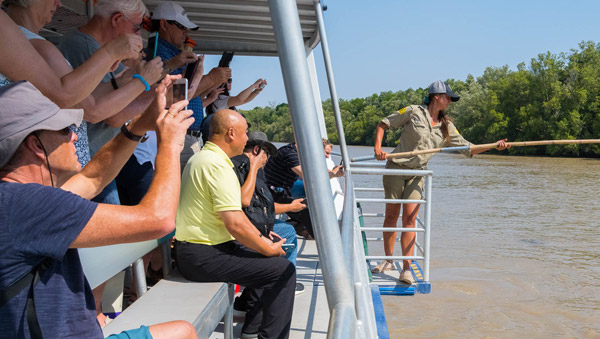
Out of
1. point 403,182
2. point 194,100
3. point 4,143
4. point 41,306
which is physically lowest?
point 403,182

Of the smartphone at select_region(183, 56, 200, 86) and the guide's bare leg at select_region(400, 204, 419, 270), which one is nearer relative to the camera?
the smartphone at select_region(183, 56, 200, 86)

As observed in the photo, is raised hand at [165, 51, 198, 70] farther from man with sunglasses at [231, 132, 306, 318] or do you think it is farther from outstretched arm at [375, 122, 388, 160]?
outstretched arm at [375, 122, 388, 160]

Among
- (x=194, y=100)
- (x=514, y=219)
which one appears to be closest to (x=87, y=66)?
(x=194, y=100)

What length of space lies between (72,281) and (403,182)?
4311mm

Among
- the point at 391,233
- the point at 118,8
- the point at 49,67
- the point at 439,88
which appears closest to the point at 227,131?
the point at 118,8

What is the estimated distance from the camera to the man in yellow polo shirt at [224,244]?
8.70ft

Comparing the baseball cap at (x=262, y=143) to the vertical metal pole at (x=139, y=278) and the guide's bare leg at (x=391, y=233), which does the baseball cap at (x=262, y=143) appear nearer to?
the vertical metal pole at (x=139, y=278)

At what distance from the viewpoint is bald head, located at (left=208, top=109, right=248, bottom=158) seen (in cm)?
294

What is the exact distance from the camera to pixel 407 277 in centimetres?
523

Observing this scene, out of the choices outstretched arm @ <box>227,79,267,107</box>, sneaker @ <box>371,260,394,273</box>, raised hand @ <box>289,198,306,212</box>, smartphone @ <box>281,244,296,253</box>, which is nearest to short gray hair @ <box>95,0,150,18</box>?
smartphone @ <box>281,244,296,253</box>

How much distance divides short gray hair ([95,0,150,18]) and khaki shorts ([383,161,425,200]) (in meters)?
3.43

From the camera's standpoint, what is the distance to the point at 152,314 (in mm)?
2084

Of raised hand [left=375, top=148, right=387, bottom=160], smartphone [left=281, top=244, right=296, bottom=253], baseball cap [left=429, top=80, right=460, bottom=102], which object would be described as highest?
baseball cap [left=429, top=80, right=460, bottom=102]

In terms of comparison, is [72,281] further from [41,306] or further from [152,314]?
[152,314]
